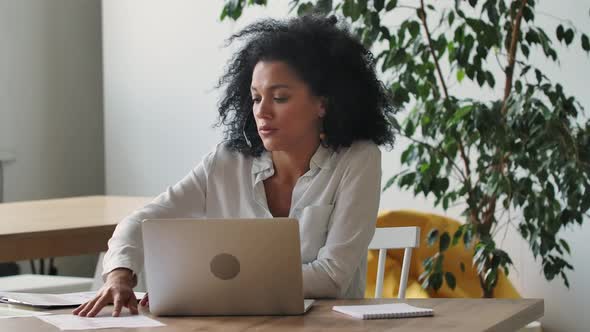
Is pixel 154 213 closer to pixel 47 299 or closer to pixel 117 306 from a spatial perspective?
pixel 47 299

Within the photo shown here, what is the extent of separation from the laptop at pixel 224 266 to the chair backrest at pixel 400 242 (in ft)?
2.15

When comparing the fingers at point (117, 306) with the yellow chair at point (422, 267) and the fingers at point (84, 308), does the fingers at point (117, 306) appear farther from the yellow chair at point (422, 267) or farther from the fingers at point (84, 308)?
the yellow chair at point (422, 267)

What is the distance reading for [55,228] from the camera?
331cm

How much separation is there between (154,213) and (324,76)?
1.71 ft

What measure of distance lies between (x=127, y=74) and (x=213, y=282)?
411 cm

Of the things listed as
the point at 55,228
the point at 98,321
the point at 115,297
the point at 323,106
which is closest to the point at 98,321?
the point at 98,321

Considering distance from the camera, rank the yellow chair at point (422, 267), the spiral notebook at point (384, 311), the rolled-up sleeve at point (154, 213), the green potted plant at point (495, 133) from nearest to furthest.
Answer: the spiral notebook at point (384, 311)
the rolled-up sleeve at point (154, 213)
the green potted plant at point (495, 133)
the yellow chair at point (422, 267)

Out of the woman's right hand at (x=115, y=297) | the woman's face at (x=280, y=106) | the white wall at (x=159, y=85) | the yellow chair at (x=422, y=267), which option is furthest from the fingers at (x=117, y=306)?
the white wall at (x=159, y=85)

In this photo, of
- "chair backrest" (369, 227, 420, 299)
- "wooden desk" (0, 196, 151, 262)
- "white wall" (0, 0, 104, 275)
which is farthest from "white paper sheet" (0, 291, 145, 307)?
"white wall" (0, 0, 104, 275)

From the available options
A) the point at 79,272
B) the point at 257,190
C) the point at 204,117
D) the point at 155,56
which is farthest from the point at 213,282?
the point at 79,272

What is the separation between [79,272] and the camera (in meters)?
6.09

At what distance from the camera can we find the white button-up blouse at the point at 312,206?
2225 mm

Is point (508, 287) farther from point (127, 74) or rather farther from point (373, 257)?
point (127, 74)

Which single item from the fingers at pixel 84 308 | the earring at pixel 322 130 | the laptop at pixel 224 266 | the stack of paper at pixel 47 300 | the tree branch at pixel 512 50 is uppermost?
the tree branch at pixel 512 50
